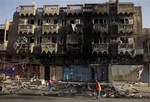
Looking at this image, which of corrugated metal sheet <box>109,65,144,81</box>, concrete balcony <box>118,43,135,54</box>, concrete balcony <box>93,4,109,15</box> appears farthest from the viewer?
concrete balcony <box>93,4,109,15</box>

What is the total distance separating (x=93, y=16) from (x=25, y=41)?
12.0 m

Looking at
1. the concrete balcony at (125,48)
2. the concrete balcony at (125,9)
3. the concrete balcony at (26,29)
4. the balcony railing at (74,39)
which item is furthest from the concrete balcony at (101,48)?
the concrete balcony at (26,29)

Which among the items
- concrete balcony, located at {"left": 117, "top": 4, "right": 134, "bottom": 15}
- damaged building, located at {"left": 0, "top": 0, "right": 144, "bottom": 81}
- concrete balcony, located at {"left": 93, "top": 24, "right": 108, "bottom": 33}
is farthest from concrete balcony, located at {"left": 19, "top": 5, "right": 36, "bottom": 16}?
concrete balcony, located at {"left": 117, "top": 4, "right": 134, "bottom": 15}

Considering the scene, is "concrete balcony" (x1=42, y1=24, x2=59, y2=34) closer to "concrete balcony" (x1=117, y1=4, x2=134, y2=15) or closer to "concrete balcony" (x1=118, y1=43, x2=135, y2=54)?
"concrete balcony" (x1=117, y1=4, x2=134, y2=15)

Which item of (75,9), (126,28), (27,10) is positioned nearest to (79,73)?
(126,28)

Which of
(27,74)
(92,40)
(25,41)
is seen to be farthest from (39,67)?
(92,40)

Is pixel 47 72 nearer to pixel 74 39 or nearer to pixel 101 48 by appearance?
pixel 74 39

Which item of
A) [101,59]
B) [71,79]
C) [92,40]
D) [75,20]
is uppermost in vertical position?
[75,20]

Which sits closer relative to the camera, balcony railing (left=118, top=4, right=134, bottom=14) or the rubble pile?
the rubble pile

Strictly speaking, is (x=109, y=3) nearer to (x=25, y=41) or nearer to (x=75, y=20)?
(x=75, y=20)

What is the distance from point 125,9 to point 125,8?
180 mm

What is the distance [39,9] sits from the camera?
5197cm

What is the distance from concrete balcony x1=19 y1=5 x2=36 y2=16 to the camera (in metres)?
51.3

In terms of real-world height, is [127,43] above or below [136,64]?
above
